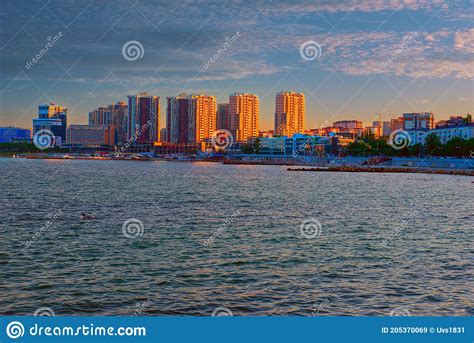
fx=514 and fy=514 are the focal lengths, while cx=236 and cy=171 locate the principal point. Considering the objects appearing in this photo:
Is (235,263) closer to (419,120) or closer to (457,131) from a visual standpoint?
(457,131)

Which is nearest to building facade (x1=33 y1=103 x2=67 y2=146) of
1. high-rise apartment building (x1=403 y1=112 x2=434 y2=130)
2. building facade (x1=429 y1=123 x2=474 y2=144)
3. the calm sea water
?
building facade (x1=429 y1=123 x2=474 y2=144)

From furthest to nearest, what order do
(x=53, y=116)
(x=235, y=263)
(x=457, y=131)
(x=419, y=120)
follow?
(x=419, y=120) → (x=53, y=116) → (x=457, y=131) → (x=235, y=263)

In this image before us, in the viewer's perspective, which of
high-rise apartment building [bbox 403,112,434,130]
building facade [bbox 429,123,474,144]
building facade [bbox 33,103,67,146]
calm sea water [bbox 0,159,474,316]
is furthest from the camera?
→ high-rise apartment building [bbox 403,112,434,130]

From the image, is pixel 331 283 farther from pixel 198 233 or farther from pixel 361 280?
pixel 198 233

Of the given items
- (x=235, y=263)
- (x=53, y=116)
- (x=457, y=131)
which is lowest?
(x=235, y=263)

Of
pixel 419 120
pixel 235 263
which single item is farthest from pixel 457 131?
pixel 235 263

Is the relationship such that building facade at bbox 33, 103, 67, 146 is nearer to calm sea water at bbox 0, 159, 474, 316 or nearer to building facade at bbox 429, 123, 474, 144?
building facade at bbox 429, 123, 474, 144

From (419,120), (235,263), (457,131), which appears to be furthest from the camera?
(419,120)

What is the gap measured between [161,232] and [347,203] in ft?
53.2

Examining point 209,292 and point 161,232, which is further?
point 161,232

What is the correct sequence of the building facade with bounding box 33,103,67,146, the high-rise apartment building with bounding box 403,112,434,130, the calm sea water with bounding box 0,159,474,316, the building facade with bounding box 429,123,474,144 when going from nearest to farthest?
1. the calm sea water with bounding box 0,159,474,316
2. the building facade with bounding box 429,123,474,144
3. the building facade with bounding box 33,103,67,146
4. the high-rise apartment building with bounding box 403,112,434,130

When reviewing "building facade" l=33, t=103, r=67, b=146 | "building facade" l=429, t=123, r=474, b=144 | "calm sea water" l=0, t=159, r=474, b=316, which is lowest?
"calm sea water" l=0, t=159, r=474, b=316

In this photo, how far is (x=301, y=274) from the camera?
13.0m

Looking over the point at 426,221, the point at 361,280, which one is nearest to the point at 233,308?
the point at 361,280
